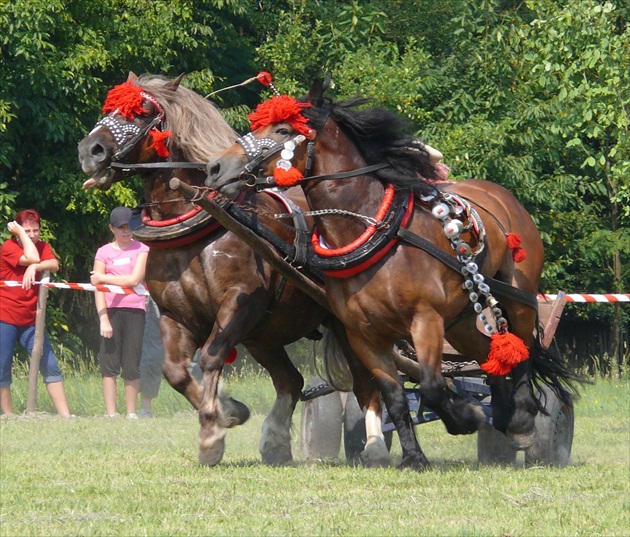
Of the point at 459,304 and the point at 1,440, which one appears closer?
the point at 459,304

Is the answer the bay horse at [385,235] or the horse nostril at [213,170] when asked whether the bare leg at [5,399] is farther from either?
the horse nostril at [213,170]

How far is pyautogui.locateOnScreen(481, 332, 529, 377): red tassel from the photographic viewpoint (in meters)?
6.93

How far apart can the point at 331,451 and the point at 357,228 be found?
A: 2.85 m

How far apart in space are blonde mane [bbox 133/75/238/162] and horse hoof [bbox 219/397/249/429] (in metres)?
1.49

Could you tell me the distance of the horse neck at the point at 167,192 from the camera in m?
7.38

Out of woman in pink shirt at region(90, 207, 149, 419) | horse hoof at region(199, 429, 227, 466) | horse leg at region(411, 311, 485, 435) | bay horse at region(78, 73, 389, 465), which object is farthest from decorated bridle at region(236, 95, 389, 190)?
woman in pink shirt at region(90, 207, 149, 419)

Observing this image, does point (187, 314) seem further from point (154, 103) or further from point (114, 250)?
point (114, 250)

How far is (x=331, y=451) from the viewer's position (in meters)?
8.98

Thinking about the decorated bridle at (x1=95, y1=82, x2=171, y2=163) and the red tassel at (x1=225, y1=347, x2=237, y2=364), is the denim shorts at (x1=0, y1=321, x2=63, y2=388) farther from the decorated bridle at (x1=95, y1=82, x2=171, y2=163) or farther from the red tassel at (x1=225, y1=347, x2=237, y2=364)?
the decorated bridle at (x1=95, y1=82, x2=171, y2=163)

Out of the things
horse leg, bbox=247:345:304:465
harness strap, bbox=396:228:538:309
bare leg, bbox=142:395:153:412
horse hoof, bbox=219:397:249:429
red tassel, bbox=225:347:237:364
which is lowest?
bare leg, bbox=142:395:153:412

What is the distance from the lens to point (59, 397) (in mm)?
11125

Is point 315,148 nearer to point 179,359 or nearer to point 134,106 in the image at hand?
point 134,106

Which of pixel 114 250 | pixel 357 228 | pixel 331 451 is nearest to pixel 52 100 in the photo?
pixel 114 250

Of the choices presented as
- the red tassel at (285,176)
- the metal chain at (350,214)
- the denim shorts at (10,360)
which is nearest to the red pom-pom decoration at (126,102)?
the red tassel at (285,176)
